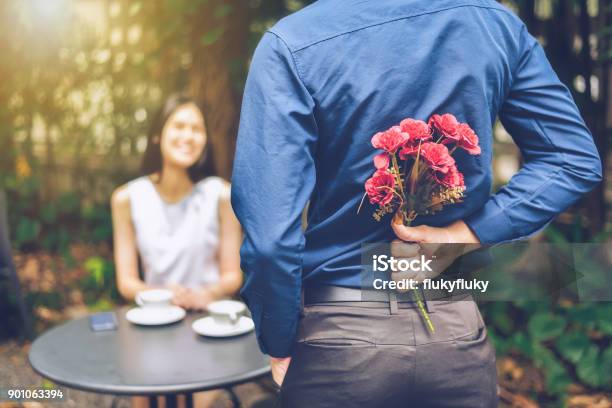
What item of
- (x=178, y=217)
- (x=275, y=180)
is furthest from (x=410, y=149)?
(x=178, y=217)

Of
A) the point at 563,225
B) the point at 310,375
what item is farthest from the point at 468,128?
the point at 563,225

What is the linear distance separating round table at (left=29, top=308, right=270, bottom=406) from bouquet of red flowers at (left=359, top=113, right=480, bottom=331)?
29.1 inches

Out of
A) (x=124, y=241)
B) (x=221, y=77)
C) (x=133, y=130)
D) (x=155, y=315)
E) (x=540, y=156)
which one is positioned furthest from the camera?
(x=133, y=130)

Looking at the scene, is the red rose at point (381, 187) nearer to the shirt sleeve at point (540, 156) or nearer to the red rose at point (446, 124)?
the red rose at point (446, 124)

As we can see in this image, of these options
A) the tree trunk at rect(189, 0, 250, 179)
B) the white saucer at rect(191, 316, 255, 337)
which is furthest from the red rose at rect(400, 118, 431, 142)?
the tree trunk at rect(189, 0, 250, 179)

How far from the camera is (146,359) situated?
198 centimetres

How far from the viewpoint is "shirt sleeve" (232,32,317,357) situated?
134 cm

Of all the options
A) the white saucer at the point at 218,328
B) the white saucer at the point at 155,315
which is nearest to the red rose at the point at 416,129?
the white saucer at the point at 218,328

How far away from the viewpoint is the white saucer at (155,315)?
227 cm

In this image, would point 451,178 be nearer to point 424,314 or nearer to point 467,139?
point 467,139

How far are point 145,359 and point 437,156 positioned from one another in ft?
3.74

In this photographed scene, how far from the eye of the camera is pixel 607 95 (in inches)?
139

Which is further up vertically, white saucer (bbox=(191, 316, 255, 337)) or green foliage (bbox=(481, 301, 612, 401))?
white saucer (bbox=(191, 316, 255, 337))

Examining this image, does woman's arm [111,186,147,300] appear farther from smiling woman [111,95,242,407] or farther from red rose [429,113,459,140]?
red rose [429,113,459,140]
